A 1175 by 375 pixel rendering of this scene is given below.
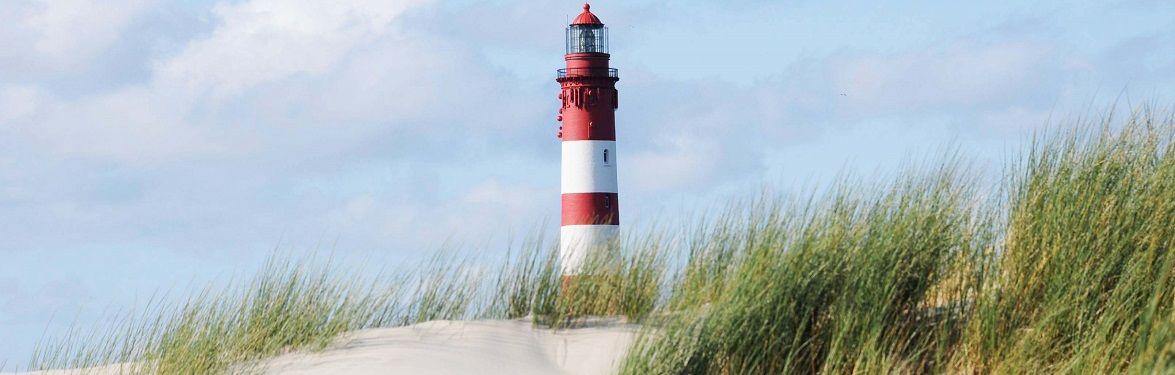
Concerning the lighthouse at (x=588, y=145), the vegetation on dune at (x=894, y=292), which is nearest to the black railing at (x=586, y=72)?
the lighthouse at (x=588, y=145)

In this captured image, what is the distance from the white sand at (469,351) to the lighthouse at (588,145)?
11824 millimetres

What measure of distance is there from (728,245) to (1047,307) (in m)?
1.55

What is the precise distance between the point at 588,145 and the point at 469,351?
13.3m

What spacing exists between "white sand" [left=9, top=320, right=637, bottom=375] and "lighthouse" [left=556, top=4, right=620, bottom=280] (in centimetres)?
1182

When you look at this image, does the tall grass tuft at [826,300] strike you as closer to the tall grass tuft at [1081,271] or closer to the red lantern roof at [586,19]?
the tall grass tuft at [1081,271]

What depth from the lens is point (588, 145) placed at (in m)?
19.0

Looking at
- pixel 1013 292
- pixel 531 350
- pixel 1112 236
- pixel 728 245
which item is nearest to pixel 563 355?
pixel 531 350

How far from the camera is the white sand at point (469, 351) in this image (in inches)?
218

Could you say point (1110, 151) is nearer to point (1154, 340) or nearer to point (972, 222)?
point (972, 222)

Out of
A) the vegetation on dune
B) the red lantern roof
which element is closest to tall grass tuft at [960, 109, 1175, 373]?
the vegetation on dune

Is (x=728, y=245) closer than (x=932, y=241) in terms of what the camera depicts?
No

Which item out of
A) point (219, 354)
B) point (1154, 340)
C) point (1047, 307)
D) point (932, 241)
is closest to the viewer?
point (1154, 340)

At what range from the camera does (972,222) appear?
5.91m

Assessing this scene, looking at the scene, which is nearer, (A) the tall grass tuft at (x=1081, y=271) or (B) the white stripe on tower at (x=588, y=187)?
(A) the tall grass tuft at (x=1081, y=271)
